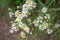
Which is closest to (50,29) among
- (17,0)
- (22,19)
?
(22,19)

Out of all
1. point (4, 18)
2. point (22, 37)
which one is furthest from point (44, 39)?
point (4, 18)

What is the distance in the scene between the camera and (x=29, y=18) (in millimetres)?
→ 1588

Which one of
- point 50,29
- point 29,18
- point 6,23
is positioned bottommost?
point 50,29

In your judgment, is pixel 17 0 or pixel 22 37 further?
pixel 17 0

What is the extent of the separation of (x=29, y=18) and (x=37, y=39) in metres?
0.21

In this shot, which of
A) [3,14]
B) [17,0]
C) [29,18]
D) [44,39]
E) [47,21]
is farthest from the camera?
[3,14]

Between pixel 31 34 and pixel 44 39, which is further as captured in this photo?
pixel 44 39

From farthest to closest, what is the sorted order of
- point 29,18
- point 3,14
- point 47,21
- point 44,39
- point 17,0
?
point 3,14 → point 17,0 → point 44,39 → point 29,18 → point 47,21

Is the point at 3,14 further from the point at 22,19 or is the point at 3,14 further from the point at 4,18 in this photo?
the point at 22,19

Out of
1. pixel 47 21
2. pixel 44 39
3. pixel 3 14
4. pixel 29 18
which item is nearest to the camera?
pixel 47 21

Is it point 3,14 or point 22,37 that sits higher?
point 3,14

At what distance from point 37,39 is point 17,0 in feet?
1.73

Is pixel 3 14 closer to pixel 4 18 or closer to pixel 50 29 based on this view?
pixel 4 18

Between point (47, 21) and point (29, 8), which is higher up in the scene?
point (29, 8)
